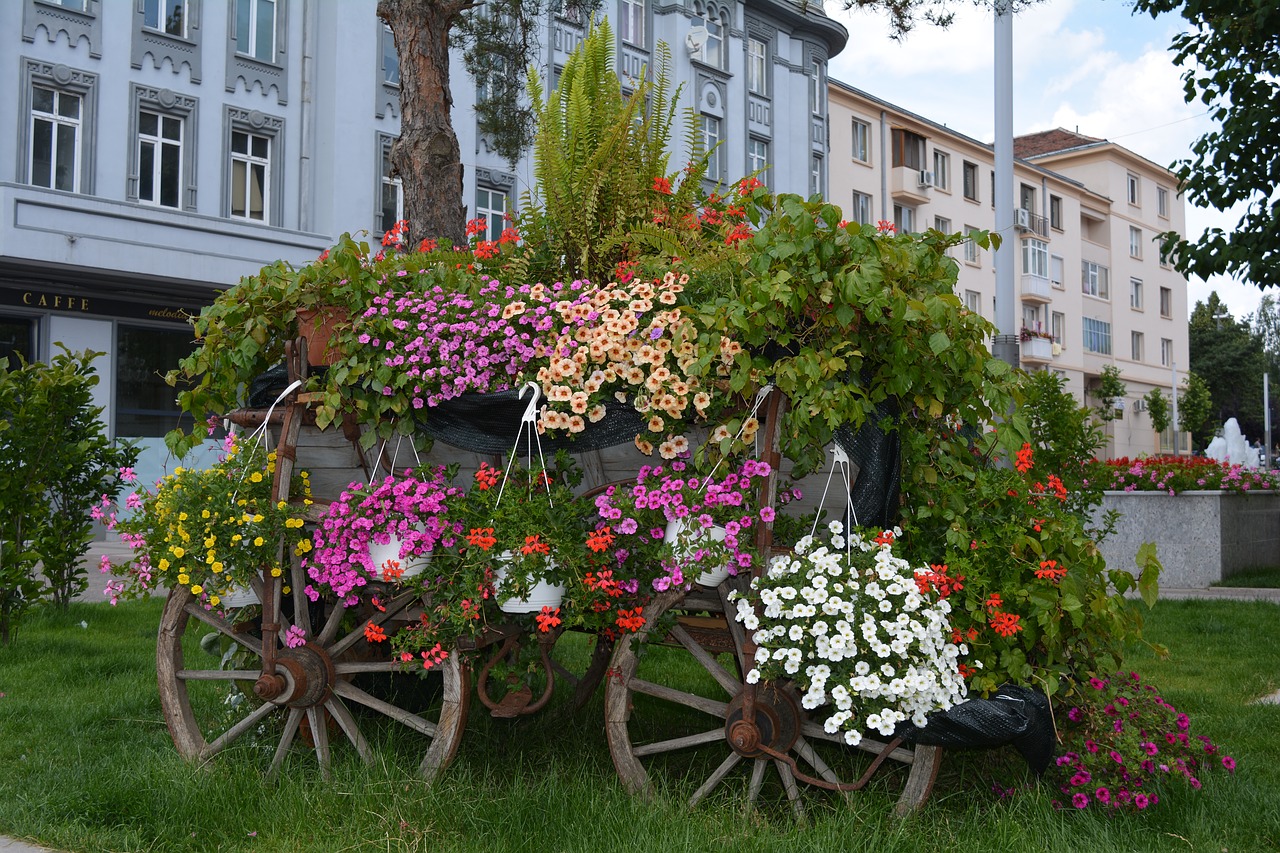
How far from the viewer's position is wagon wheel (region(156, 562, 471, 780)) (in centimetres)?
374

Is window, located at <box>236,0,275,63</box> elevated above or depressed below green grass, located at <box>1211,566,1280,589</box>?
above

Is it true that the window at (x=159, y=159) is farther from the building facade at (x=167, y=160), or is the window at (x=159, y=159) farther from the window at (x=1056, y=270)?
the window at (x=1056, y=270)

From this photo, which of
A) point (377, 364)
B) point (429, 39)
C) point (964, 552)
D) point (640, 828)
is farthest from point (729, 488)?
point (429, 39)

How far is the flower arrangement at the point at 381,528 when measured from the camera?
3.61m

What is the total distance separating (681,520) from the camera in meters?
3.41

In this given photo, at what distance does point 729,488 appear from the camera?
11.3 feet

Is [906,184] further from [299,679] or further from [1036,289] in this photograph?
[299,679]

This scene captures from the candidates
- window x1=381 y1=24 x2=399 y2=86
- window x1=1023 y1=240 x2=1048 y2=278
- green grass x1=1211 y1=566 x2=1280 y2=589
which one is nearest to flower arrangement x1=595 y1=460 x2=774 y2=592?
green grass x1=1211 y1=566 x2=1280 y2=589

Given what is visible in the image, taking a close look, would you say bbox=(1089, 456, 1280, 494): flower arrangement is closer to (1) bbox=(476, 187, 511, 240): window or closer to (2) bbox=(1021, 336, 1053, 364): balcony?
(1) bbox=(476, 187, 511, 240): window

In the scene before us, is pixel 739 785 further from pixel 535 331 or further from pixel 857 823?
pixel 535 331

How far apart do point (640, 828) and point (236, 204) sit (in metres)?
17.0

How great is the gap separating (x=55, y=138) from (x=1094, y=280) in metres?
41.7

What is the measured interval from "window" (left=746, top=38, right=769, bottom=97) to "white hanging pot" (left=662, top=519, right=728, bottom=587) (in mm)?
27138

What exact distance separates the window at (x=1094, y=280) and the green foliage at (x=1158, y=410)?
473cm
